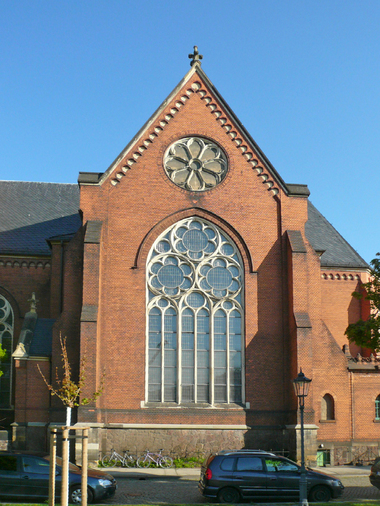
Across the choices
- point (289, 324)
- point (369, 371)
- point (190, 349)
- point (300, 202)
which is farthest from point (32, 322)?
point (369, 371)

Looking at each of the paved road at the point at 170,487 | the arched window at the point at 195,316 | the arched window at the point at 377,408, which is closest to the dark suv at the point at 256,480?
the paved road at the point at 170,487

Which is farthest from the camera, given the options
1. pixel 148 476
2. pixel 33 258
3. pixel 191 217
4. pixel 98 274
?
pixel 33 258

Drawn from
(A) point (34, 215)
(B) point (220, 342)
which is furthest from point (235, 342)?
(A) point (34, 215)

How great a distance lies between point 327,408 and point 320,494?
30.8 feet

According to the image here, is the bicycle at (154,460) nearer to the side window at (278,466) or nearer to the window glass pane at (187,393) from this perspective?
the window glass pane at (187,393)

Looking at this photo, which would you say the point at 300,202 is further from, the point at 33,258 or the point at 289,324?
the point at 33,258

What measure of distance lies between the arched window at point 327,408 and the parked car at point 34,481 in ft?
41.1

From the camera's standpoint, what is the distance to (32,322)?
2891cm

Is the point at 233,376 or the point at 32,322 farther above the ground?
the point at 32,322

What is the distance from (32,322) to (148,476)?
9331 mm

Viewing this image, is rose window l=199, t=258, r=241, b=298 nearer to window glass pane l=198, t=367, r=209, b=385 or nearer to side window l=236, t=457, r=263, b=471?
window glass pane l=198, t=367, r=209, b=385

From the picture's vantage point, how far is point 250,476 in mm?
18906

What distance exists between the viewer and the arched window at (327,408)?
28.0 meters

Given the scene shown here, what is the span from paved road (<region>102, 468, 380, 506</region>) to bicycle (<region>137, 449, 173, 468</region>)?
1.07 m
